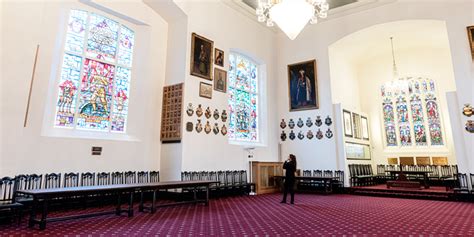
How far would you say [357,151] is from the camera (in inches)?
419

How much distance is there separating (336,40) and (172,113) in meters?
6.67

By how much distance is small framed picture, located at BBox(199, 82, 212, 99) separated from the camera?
8133 millimetres

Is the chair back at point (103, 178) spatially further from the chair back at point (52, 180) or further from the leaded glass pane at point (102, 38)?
the leaded glass pane at point (102, 38)

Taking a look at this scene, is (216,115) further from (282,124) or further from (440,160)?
(440,160)

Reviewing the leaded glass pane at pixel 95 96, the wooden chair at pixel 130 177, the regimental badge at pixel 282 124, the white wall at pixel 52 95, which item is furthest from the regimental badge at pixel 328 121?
the leaded glass pane at pixel 95 96

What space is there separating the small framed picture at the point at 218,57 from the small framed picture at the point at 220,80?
23cm

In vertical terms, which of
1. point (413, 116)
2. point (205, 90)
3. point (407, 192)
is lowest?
point (407, 192)

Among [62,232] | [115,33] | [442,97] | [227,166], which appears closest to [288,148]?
[227,166]

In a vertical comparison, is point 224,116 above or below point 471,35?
below

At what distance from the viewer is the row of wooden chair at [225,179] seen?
7543 mm

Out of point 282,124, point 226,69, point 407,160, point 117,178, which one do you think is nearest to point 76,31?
point 117,178

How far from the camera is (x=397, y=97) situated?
→ 11758 millimetres

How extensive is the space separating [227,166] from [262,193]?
153 centimetres

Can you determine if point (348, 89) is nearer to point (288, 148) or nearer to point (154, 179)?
point (288, 148)
